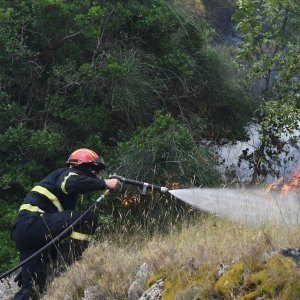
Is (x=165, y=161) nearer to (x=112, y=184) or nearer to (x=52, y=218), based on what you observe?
(x=112, y=184)

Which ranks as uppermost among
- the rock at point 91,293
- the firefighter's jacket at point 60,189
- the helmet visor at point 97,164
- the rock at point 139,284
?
the helmet visor at point 97,164

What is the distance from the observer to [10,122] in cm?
1038

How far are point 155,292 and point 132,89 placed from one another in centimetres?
603

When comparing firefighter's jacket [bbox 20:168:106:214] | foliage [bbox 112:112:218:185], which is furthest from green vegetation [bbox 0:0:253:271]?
firefighter's jacket [bbox 20:168:106:214]

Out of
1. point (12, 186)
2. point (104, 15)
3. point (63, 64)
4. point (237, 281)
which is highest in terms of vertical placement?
point (104, 15)

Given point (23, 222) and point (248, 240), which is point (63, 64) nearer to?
point (23, 222)

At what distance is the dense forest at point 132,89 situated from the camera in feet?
32.3

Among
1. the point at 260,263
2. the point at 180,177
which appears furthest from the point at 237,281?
the point at 180,177

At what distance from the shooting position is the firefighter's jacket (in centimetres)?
642

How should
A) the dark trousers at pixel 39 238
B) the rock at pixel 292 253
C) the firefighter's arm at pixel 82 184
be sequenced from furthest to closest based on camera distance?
the dark trousers at pixel 39 238
the firefighter's arm at pixel 82 184
the rock at pixel 292 253

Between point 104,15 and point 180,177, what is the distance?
10.6 ft

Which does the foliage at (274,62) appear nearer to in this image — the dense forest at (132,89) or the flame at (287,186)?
the dense forest at (132,89)

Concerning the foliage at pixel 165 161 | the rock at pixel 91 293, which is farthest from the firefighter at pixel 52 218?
the foliage at pixel 165 161

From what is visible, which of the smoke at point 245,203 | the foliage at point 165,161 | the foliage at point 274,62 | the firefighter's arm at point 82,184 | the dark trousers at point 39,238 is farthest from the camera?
the foliage at point 274,62
